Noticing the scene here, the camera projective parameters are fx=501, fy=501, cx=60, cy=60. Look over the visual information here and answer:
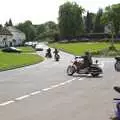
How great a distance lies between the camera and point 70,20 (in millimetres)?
160875

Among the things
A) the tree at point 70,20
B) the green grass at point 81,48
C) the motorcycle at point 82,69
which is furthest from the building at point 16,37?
the motorcycle at point 82,69

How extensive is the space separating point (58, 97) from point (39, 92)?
6.59 ft

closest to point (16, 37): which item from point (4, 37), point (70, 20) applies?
point (4, 37)

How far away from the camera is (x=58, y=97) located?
55.7 feet

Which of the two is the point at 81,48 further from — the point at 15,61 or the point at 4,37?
the point at 4,37

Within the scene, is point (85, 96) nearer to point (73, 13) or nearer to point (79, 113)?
point (79, 113)

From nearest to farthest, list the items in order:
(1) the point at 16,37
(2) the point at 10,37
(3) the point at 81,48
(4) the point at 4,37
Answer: (3) the point at 81,48, (4) the point at 4,37, (2) the point at 10,37, (1) the point at 16,37

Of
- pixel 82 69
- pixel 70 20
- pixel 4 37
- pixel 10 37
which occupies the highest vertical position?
pixel 70 20

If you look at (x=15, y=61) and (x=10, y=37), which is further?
(x=10, y=37)

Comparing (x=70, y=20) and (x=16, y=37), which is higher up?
(x=70, y=20)

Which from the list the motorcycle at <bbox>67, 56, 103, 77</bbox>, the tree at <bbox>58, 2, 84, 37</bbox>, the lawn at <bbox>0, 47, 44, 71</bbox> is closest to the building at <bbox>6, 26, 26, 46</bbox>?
the tree at <bbox>58, 2, 84, 37</bbox>

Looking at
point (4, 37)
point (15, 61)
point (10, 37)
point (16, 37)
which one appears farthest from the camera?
point (16, 37)

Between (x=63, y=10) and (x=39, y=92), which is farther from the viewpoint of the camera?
(x=63, y=10)

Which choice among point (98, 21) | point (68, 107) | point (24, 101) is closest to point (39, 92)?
point (24, 101)
